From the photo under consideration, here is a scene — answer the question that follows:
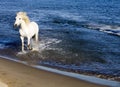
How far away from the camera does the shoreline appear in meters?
9.48

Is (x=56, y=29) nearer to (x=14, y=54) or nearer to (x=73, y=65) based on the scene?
(x=14, y=54)

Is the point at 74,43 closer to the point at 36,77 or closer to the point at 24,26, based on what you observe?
the point at 24,26

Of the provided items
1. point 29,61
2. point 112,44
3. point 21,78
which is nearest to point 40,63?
point 29,61

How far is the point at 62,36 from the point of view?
17.9m

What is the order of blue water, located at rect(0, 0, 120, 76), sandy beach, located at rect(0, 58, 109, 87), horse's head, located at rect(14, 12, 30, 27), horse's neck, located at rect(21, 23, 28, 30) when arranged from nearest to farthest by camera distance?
sandy beach, located at rect(0, 58, 109, 87)
blue water, located at rect(0, 0, 120, 76)
horse's head, located at rect(14, 12, 30, 27)
horse's neck, located at rect(21, 23, 28, 30)

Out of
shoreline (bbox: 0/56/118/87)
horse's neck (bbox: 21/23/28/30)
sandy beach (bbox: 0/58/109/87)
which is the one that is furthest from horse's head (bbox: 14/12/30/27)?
sandy beach (bbox: 0/58/109/87)

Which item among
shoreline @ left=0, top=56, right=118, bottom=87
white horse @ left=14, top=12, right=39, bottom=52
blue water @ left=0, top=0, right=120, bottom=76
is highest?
white horse @ left=14, top=12, right=39, bottom=52

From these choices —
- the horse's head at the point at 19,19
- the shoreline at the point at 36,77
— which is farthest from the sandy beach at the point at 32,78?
the horse's head at the point at 19,19

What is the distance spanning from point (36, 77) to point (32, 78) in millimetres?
186

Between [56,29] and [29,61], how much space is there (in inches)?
299

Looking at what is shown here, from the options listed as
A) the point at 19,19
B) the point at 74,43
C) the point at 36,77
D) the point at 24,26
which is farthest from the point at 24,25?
the point at 36,77

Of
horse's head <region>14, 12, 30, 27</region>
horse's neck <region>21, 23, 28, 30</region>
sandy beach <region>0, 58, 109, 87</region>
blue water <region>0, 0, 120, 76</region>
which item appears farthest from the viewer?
horse's neck <region>21, 23, 28, 30</region>

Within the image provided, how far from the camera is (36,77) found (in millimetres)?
10234

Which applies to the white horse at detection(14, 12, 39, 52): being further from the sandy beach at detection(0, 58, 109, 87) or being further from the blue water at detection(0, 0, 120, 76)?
the sandy beach at detection(0, 58, 109, 87)
